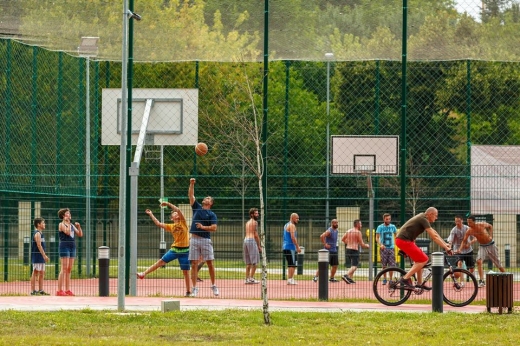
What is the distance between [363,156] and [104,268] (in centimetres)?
789

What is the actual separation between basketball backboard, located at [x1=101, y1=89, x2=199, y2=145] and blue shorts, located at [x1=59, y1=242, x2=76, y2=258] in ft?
7.94

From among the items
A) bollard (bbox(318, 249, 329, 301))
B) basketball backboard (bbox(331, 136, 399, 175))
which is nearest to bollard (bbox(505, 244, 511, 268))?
basketball backboard (bbox(331, 136, 399, 175))

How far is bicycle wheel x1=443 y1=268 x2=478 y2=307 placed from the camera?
1866 cm

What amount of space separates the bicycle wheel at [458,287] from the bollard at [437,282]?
128 centimetres

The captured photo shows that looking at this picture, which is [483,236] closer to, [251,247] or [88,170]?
[251,247]

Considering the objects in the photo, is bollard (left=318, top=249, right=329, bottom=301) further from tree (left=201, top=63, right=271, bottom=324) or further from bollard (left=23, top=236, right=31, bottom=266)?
bollard (left=23, top=236, right=31, bottom=266)

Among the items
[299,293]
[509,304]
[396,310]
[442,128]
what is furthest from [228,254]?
[442,128]

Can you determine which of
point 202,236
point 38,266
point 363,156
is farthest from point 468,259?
point 38,266

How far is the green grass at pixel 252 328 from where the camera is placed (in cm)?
1330

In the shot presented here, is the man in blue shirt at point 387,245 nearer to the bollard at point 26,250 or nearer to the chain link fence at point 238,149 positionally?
the chain link fence at point 238,149

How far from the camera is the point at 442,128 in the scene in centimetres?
4028

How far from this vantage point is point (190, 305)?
18.2m

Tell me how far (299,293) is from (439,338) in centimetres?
857

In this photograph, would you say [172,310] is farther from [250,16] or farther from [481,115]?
[481,115]
